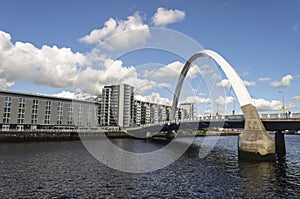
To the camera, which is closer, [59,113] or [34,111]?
[34,111]

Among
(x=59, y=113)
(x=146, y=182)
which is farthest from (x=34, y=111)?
(x=146, y=182)

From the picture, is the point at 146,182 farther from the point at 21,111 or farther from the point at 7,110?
the point at 21,111

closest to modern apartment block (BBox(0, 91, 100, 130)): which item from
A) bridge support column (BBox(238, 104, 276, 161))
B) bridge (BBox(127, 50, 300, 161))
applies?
bridge (BBox(127, 50, 300, 161))

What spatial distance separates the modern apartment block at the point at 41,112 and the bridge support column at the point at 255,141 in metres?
75.3

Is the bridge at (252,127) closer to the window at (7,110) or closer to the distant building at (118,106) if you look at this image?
the window at (7,110)

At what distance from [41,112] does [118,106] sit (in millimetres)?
82920

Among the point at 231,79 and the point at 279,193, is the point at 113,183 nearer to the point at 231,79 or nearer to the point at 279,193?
the point at 279,193

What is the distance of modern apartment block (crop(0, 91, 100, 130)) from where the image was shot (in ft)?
263

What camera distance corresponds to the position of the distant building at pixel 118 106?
545ft

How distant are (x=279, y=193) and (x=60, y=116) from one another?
296 ft

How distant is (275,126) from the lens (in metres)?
45.3

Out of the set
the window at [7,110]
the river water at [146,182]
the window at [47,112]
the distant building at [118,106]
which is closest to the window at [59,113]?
the window at [47,112]

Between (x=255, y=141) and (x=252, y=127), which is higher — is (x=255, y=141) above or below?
below

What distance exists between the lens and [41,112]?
89312 mm
